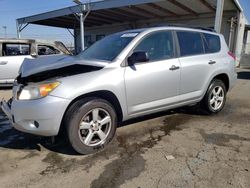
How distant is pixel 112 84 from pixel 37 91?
1.00 meters

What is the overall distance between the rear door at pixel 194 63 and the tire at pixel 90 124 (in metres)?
1.56

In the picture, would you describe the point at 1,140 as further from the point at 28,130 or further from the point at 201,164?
the point at 201,164

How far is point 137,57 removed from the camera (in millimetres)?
3775

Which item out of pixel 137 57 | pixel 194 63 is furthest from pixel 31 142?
pixel 194 63

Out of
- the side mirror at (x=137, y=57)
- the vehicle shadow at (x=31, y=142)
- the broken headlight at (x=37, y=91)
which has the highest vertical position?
the side mirror at (x=137, y=57)

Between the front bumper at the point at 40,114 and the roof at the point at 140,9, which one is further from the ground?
the roof at the point at 140,9

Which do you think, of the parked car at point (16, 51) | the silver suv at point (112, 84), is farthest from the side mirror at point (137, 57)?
the parked car at point (16, 51)

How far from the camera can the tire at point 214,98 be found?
5.15 m

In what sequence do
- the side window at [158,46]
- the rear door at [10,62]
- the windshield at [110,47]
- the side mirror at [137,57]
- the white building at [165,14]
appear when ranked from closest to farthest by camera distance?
1. the side mirror at [137,57]
2. the windshield at [110,47]
3. the side window at [158,46]
4. the rear door at [10,62]
5. the white building at [165,14]

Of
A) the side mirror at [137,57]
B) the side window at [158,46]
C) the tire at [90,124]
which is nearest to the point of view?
Result: the tire at [90,124]

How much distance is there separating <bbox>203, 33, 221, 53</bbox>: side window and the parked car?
216 inches

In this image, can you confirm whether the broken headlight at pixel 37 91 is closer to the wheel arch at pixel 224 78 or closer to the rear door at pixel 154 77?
the rear door at pixel 154 77

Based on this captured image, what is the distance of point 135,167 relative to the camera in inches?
126

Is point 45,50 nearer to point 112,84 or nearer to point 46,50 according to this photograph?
point 46,50
